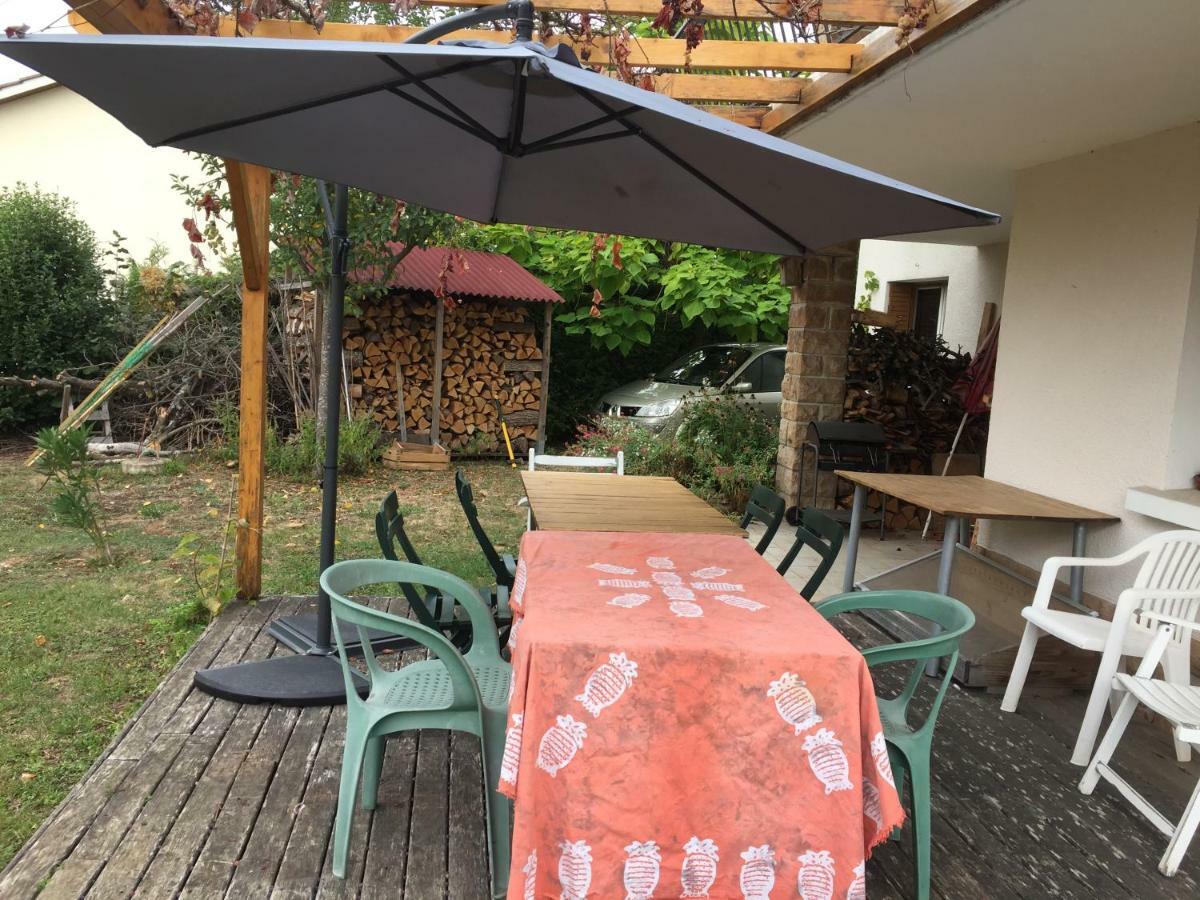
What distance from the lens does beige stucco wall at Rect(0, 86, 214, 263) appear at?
13.1 meters

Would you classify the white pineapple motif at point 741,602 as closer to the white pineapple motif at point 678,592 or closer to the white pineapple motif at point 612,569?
the white pineapple motif at point 678,592

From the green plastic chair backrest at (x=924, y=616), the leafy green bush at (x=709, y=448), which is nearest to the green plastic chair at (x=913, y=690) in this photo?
the green plastic chair backrest at (x=924, y=616)

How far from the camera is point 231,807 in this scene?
111 inches

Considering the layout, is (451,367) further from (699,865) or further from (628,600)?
(699,865)

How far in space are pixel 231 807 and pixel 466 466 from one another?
7.65 metres

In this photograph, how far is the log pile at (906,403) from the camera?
8070 mm

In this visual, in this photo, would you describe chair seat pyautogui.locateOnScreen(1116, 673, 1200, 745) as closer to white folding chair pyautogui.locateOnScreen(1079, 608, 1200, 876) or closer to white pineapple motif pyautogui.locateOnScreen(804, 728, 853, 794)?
white folding chair pyautogui.locateOnScreen(1079, 608, 1200, 876)

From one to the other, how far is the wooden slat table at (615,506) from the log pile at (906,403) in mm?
3515

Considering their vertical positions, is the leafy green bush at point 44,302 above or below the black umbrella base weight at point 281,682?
above

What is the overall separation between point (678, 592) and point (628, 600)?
0.20m

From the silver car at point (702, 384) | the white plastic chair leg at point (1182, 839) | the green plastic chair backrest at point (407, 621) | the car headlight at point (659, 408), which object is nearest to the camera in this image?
the green plastic chair backrest at point (407, 621)

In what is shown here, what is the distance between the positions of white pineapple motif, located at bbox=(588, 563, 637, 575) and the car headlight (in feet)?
22.9

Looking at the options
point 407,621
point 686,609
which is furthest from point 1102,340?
point 407,621

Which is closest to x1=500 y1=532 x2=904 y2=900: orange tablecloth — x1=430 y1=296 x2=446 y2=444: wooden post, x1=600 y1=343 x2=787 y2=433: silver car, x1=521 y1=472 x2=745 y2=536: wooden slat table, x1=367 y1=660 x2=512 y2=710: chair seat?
x1=367 y1=660 x2=512 y2=710: chair seat
